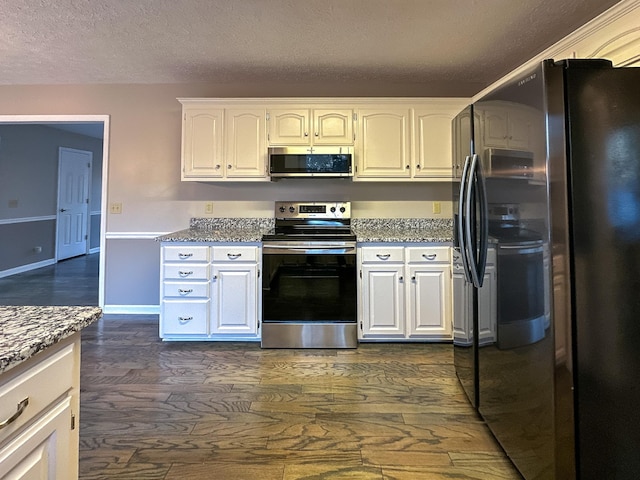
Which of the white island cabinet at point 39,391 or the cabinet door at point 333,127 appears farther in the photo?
the cabinet door at point 333,127

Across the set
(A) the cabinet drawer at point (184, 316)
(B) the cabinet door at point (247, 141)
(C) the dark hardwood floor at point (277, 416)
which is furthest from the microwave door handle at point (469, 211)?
(A) the cabinet drawer at point (184, 316)

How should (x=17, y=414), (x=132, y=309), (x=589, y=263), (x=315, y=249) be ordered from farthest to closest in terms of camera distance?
(x=132, y=309), (x=315, y=249), (x=589, y=263), (x=17, y=414)

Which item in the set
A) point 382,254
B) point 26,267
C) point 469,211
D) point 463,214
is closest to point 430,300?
point 382,254

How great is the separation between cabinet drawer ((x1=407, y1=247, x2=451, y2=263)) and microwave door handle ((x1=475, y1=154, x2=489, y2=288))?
1.19 m

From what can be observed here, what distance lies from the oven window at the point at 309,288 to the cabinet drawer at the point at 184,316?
1.70ft

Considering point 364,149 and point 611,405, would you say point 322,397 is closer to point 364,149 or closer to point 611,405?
point 611,405

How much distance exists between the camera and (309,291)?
295 centimetres

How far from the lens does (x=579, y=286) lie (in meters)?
1.26

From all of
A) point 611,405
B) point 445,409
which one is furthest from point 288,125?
point 611,405

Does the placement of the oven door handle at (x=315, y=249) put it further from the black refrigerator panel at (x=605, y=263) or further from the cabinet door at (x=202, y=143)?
the black refrigerator panel at (x=605, y=263)

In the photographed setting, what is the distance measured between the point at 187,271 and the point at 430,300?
1.97 meters

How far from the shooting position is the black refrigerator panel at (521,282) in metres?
1.31

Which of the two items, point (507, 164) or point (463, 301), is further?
point (463, 301)

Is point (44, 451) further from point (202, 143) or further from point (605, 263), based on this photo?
point (202, 143)
